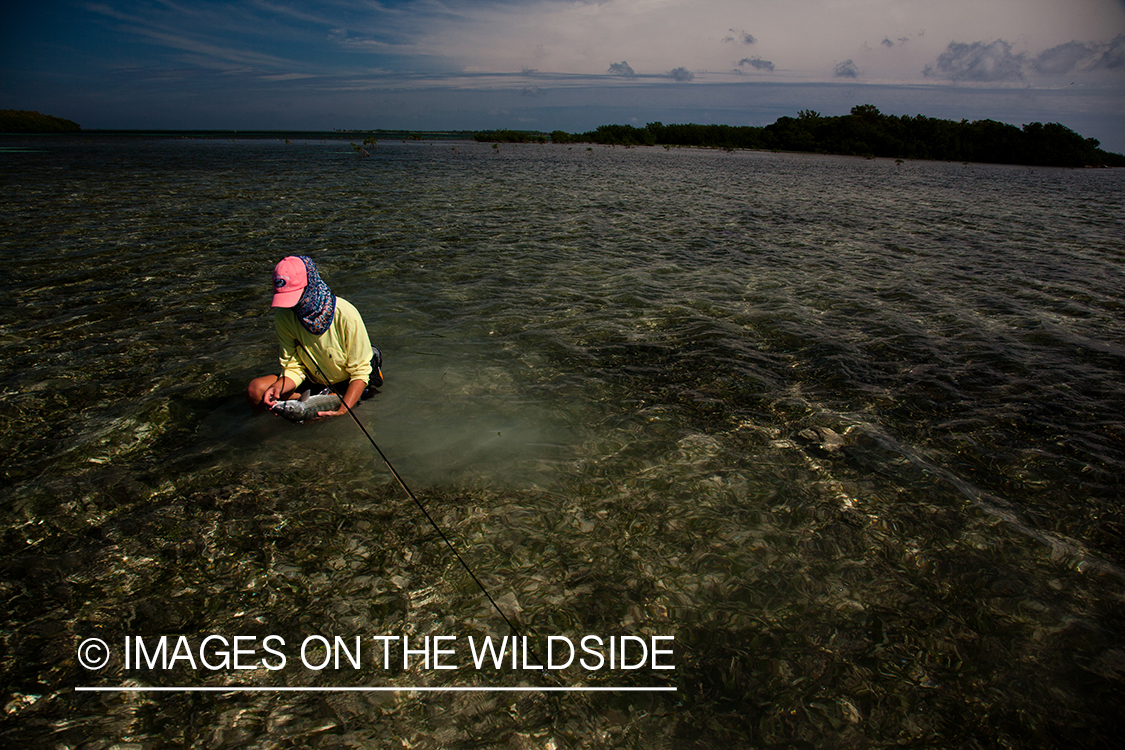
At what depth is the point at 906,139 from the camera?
99500mm

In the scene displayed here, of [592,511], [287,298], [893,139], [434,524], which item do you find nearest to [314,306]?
[287,298]

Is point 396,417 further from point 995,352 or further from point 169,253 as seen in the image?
point 169,253

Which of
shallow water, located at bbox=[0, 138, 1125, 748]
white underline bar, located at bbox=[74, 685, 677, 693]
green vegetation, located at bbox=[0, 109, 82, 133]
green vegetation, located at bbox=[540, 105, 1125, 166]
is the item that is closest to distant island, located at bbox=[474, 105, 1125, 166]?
green vegetation, located at bbox=[540, 105, 1125, 166]

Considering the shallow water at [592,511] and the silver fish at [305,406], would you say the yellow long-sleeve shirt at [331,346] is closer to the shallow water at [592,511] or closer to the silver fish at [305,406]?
the silver fish at [305,406]

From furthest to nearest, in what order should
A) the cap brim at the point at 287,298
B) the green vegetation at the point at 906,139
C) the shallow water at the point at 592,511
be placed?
the green vegetation at the point at 906,139
the cap brim at the point at 287,298
the shallow water at the point at 592,511

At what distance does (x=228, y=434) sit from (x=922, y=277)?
52.6ft

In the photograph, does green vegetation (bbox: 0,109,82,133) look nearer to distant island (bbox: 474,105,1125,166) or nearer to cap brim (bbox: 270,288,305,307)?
distant island (bbox: 474,105,1125,166)

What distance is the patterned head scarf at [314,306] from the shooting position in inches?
208

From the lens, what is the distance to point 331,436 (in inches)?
234

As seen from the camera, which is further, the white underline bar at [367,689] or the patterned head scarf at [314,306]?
the patterned head scarf at [314,306]

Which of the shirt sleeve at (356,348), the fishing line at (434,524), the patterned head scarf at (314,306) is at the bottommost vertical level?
the fishing line at (434,524)

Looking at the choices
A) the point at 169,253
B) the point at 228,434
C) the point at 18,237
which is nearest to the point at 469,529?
the point at 228,434

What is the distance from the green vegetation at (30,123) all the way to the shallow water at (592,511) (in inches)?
5497

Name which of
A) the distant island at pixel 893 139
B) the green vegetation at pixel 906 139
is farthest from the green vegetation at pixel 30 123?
the green vegetation at pixel 906 139
